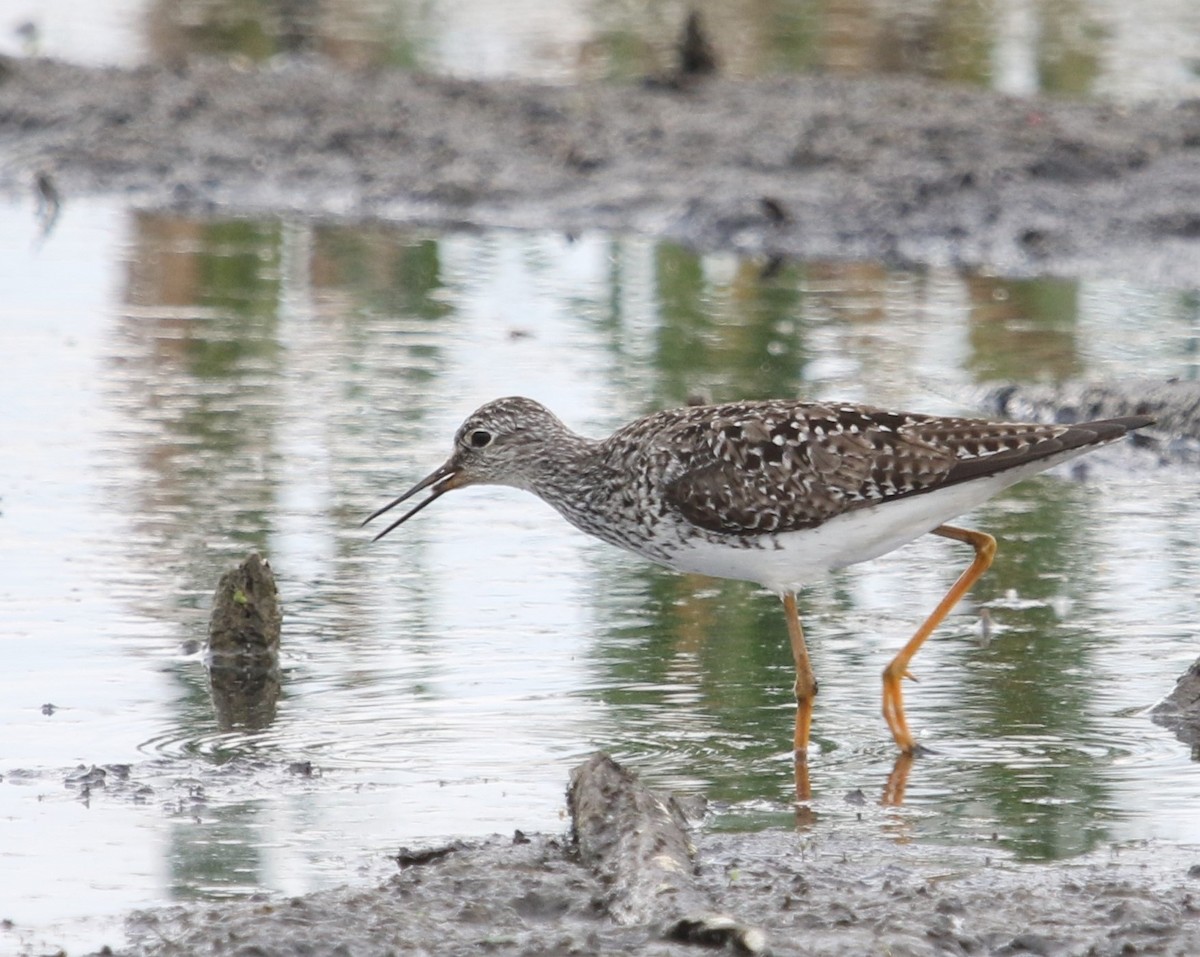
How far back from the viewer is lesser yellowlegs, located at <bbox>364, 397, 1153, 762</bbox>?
23.3 ft

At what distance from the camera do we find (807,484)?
7.13 meters

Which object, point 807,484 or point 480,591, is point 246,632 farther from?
point 807,484

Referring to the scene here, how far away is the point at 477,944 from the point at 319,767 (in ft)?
5.27

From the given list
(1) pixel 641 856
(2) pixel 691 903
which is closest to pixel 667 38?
(1) pixel 641 856

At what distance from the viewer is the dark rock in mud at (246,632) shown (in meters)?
7.41

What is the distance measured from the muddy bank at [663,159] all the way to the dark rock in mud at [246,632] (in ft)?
25.3

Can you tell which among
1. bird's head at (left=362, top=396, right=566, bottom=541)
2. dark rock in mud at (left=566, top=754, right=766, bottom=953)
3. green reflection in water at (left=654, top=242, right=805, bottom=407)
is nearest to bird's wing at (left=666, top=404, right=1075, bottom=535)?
bird's head at (left=362, top=396, right=566, bottom=541)

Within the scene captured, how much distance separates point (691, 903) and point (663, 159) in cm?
1113

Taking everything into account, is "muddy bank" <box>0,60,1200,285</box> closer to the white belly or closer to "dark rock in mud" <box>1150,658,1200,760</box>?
the white belly

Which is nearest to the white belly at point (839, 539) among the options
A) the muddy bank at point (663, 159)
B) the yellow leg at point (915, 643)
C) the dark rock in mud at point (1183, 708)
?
the yellow leg at point (915, 643)

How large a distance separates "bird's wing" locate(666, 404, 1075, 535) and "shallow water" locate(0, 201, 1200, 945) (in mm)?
627

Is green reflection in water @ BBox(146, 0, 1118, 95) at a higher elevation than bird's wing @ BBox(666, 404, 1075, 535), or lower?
higher

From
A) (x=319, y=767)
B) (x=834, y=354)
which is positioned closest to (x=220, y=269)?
(x=834, y=354)

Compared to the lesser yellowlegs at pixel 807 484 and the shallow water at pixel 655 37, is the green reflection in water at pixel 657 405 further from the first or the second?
the shallow water at pixel 655 37
